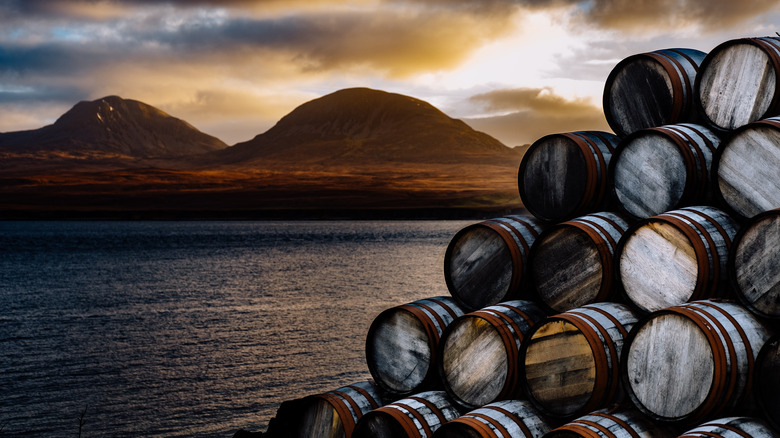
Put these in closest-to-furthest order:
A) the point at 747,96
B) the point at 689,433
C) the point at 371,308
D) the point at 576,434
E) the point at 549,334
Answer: the point at 689,433, the point at 576,434, the point at 549,334, the point at 747,96, the point at 371,308

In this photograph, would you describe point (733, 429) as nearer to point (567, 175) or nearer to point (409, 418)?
point (409, 418)

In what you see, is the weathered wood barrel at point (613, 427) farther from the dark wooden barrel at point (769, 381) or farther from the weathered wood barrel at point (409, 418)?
the weathered wood barrel at point (409, 418)

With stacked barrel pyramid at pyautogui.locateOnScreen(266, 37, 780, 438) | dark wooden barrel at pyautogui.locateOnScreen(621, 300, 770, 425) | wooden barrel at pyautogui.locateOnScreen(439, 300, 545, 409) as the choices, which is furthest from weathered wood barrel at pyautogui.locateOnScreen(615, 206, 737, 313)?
wooden barrel at pyautogui.locateOnScreen(439, 300, 545, 409)

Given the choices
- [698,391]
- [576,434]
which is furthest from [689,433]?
→ [576,434]

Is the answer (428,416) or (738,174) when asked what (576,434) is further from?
(738,174)

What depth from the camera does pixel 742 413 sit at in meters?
4.69

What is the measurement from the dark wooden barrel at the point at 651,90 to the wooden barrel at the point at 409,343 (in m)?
2.38

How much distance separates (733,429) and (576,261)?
74.4 inches

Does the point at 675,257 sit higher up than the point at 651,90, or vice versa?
the point at 651,90

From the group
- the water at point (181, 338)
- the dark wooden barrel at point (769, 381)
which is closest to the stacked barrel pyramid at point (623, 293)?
the dark wooden barrel at point (769, 381)

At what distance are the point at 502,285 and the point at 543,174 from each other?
43.6 inches

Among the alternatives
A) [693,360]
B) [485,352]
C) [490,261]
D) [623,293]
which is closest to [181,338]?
[490,261]

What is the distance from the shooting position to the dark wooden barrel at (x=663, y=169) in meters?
5.83

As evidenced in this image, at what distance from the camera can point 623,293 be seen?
569 cm
